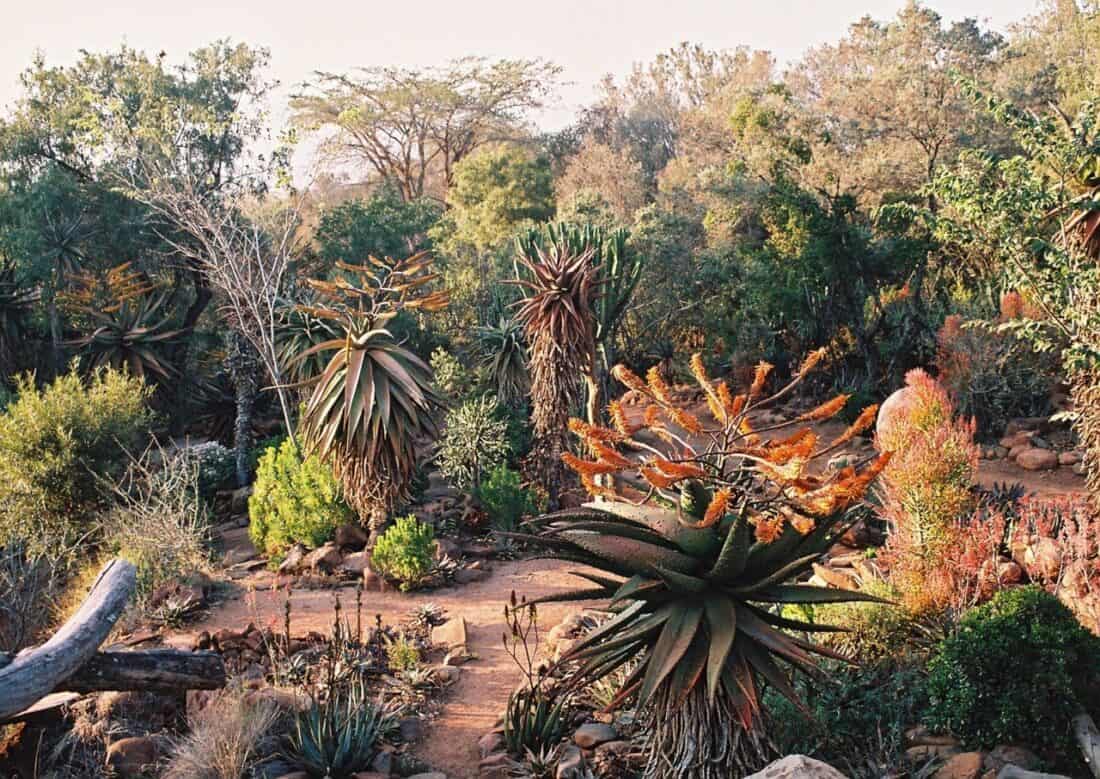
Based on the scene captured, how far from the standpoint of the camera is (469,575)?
1050 cm

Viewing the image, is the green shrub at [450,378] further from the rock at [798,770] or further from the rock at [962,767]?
the rock at [798,770]

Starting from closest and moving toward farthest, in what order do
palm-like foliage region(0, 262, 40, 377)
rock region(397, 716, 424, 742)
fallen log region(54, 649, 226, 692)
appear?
fallen log region(54, 649, 226, 692) < rock region(397, 716, 424, 742) < palm-like foliage region(0, 262, 40, 377)

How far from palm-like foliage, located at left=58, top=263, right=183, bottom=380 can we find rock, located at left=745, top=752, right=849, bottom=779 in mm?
14691

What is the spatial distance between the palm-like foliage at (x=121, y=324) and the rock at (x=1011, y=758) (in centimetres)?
1460

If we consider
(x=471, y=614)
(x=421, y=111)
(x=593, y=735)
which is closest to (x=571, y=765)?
(x=593, y=735)

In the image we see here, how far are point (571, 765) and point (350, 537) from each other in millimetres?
5940

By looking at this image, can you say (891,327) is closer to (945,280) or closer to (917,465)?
(945,280)

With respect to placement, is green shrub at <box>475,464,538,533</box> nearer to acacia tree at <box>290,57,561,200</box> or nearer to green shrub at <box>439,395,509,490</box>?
green shrub at <box>439,395,509,490</box>

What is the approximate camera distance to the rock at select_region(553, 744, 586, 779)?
220 inches

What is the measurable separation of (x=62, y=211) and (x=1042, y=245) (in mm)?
16793

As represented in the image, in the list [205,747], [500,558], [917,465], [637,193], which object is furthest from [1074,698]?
[637,193]

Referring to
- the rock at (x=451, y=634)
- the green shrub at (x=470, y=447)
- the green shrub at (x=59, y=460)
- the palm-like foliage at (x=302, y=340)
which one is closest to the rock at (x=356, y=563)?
the rock at (x=451, y=634)

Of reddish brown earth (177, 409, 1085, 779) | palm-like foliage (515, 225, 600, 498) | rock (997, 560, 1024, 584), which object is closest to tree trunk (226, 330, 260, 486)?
reddish brown earth (177, 409, 1085, 779)

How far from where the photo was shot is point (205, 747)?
5531 millimetres
